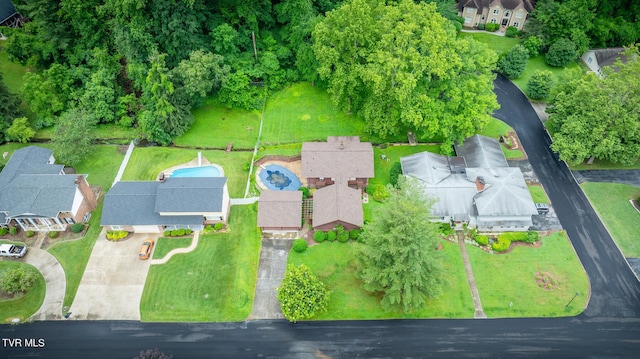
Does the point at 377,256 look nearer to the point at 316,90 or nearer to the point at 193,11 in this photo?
the point at 316,90

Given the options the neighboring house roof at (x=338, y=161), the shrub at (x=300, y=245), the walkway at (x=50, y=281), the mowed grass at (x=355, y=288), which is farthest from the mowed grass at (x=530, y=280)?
the walkway at (x=50, y=281)

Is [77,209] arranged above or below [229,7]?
below

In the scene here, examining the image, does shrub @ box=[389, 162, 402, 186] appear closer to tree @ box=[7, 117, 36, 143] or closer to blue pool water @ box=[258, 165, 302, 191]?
blue pool water @ box=[258, 165, 302, 191]

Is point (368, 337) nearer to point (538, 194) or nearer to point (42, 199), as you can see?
point (538, 194)

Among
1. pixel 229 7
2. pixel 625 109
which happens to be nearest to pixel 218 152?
pixel 229 7

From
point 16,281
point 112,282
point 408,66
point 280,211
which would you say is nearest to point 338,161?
point 280,211

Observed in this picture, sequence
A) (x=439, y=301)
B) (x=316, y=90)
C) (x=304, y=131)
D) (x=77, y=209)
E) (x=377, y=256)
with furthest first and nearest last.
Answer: (x=316, y=90) → (x=304, y=131) → (x=77, y=209) → (x=439, y=301) → (x=377, y=256)
